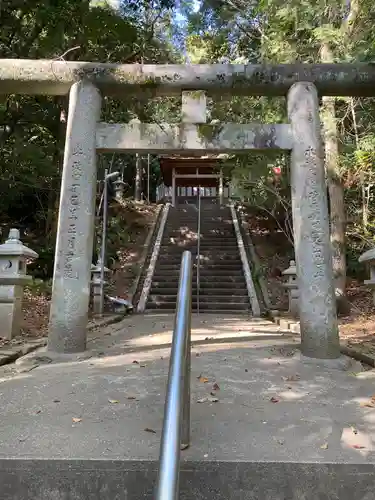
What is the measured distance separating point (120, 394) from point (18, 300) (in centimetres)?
318

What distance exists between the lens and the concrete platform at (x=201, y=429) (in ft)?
6.80

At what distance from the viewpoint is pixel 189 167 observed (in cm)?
2073

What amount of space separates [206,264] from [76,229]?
29.5 feet

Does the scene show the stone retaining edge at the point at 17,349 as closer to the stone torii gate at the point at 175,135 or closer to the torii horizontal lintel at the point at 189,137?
the stone torii gate at the point at 175,135

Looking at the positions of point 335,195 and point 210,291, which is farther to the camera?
point 210,291

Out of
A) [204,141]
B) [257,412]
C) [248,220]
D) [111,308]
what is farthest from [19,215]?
[257,412]

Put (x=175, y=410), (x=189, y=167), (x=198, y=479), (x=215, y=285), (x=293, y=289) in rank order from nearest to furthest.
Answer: (x=175, y=410)
(x=198, y=479)
(x=293, y=289)
(x=215, y=285)
(x=189, y=167)

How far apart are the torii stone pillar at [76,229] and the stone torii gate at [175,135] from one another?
11 millimetres

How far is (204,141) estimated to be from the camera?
206 inches

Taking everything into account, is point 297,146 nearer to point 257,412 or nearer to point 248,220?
point 257,412

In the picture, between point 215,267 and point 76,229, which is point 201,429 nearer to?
point 76,229

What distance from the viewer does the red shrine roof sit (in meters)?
19.9

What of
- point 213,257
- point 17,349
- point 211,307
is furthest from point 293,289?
point 17,349

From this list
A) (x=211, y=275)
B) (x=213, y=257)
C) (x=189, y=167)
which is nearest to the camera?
(x=211, y=275)
